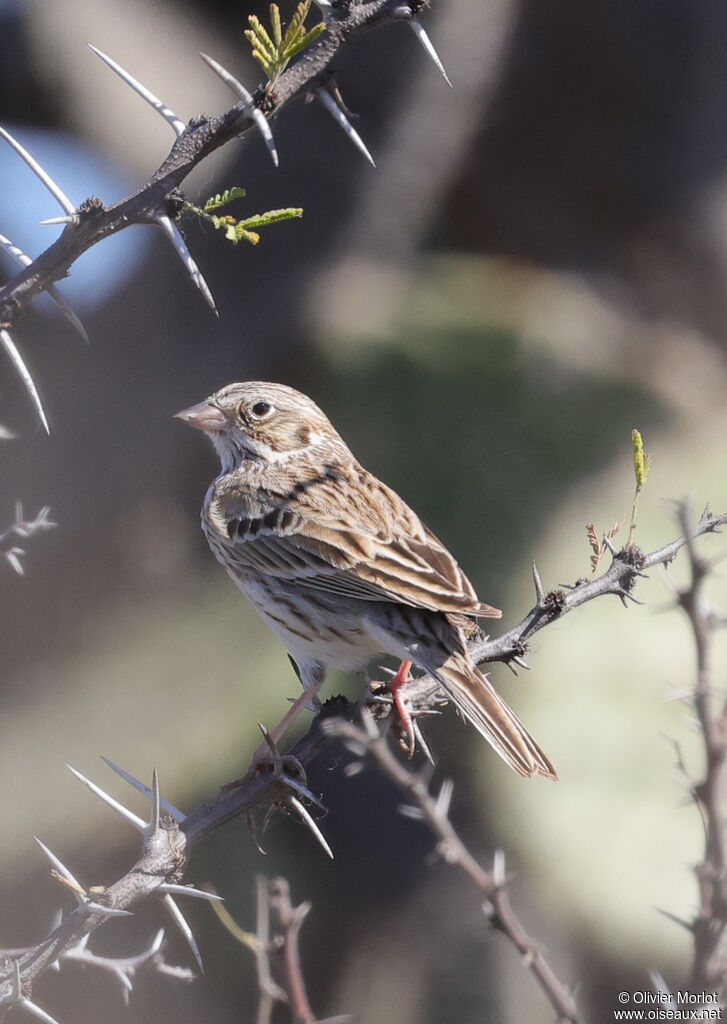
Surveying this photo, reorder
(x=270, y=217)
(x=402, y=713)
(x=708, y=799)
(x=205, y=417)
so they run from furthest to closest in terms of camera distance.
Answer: (x=205, y=417)
(x=402, y=713)
(x=270, y=217)
(x=708, y=799)

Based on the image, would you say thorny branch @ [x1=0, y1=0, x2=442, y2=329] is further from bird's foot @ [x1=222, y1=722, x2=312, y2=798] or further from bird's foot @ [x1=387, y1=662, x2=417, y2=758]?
bird's foot @ [x1=387, y1=662, x2=417, y2=758]

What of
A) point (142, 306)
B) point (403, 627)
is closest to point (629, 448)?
point (142, 306)

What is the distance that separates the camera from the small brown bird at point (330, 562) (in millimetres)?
3336

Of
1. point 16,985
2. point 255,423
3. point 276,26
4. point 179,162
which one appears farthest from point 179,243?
point 255,423

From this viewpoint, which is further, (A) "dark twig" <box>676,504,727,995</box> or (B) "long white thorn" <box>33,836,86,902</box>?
(B) "long white thorn" <box>33,836,86,902</box>

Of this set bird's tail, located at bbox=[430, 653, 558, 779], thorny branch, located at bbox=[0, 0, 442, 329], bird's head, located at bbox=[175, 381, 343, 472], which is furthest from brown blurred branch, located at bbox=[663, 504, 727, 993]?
bird's head, located at bbox=[175, 381, 343, 472]

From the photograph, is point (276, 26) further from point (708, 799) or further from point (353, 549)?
point (353, 549)

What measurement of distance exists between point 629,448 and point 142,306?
137 inches

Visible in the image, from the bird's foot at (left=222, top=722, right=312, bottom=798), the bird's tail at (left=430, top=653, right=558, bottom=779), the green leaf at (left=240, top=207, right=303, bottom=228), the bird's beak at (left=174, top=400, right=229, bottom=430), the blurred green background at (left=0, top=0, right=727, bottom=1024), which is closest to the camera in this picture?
the green leaf at (left=240, top=207, right=303, bottom=228)

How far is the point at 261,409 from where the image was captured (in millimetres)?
4480

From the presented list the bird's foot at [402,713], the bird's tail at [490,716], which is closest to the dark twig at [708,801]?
the bird's tail at [490,716]

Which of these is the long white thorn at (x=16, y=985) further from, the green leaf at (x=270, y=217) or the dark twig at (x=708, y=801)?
the green leaf at (x=270, y=217)

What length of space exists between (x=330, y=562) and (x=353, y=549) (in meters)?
0.09

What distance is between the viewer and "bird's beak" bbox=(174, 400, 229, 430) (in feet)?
13.4
